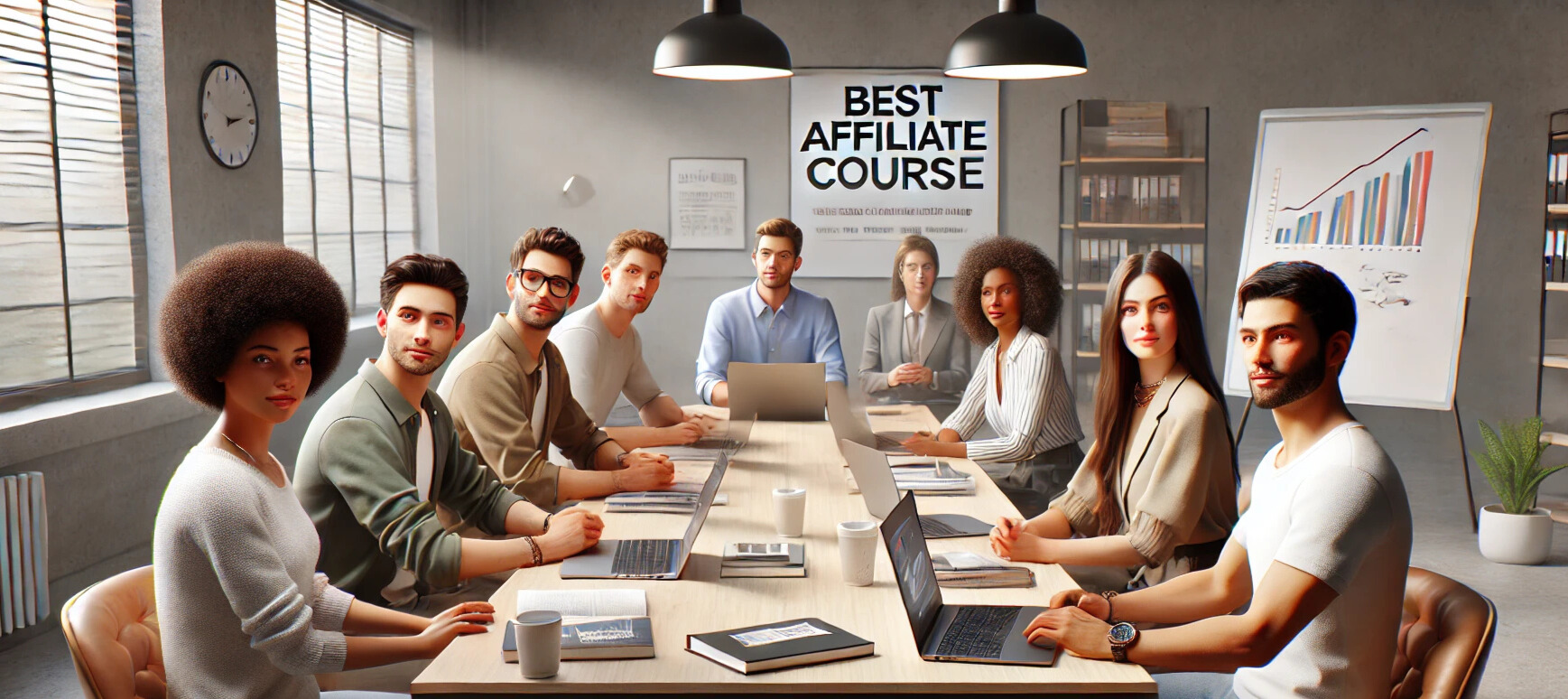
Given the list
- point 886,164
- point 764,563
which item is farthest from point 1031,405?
point 886,164

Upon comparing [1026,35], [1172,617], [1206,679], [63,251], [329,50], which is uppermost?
[329,50]

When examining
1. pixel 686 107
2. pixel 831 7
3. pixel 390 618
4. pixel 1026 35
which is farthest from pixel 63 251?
pixel 831 7

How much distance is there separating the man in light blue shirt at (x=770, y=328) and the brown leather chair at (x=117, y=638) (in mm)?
2783

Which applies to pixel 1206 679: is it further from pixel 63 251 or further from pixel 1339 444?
pixel 63 251

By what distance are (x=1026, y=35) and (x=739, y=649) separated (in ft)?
6.67

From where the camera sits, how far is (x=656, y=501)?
255cm

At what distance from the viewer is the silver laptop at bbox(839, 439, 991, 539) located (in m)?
2.15

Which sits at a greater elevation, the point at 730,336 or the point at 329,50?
the point at 329,50

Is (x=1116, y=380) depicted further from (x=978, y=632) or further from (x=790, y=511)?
(x=978, y=632)

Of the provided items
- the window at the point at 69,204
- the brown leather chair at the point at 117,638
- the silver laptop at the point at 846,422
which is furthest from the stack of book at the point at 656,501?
the window at the point at 69,204

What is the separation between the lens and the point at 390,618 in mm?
1775

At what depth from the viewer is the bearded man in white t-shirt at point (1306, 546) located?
1.52 metres

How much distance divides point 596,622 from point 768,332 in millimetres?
2790

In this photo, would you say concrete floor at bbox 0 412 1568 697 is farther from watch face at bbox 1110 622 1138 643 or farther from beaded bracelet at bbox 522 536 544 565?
watch face at bbox 1110 622 1138 643
